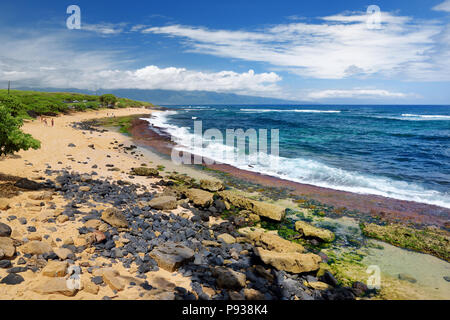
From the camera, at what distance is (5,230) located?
23.5ft

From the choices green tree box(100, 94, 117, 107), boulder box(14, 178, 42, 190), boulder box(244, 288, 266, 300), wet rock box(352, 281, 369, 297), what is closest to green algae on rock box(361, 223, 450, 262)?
wet rock box(352, 281, 369, 297)

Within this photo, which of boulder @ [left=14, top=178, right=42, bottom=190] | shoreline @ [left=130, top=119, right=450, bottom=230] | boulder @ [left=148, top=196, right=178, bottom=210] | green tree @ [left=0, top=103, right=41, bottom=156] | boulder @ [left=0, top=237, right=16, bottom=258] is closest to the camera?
boulder @ [left=0, top=237, right=16, bottom=258]

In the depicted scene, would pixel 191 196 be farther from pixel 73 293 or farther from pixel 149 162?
pixel 149 162

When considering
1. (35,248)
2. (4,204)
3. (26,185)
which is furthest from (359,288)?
(26,185)

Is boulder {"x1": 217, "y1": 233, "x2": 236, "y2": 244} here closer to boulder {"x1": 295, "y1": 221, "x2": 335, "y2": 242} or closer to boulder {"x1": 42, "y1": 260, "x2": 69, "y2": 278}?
boulder {"x1": 295, "y1": 221, "x2": 335, "y2": 242}

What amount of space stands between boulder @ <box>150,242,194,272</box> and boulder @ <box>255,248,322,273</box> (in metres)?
2.40

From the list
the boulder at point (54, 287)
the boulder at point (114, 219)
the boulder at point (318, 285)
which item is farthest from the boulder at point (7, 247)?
the boulder at point (318, 285)

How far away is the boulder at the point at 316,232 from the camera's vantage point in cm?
1016

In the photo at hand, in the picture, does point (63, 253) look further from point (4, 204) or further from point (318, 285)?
point (318, 285)

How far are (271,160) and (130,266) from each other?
61.1 ft

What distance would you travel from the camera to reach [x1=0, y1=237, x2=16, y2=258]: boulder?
20.7ft

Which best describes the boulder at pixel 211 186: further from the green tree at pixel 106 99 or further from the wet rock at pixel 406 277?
the green tree at pixel 106 99

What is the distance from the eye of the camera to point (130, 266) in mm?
7055
